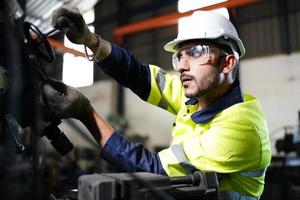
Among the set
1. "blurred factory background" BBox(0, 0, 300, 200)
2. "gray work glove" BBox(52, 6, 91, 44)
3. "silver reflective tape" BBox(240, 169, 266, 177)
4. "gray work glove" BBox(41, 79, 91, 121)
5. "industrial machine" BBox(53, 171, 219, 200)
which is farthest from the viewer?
"blurred factory background" BBox(0, 0, 300, 200)

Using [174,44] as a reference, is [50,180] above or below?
below

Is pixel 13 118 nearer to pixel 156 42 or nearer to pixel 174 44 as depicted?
pixel 174 44

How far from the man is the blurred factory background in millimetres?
1308

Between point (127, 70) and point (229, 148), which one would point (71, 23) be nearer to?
point (127, 70)

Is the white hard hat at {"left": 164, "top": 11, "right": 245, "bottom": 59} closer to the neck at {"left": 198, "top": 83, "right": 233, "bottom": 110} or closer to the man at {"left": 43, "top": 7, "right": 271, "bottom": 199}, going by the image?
the man at {"left": 43, "top": 7, "right": 271, "bottom": 199}

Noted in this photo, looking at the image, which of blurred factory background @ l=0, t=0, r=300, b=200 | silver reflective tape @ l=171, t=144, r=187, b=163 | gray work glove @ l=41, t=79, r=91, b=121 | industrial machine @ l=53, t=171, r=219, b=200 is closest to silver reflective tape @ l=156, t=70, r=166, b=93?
silver reflective tape @ l=171, t=144, r=187, b=163

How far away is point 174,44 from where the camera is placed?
5.06 feet

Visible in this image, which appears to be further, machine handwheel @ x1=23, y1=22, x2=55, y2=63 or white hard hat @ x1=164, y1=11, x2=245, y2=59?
white hard hat @ x1=164, y1=11, x2=245, y2=59

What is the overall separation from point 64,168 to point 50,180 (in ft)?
3.92

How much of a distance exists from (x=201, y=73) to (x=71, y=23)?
1.79ft

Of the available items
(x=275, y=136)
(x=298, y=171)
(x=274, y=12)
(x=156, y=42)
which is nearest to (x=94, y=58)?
(x=298, y=171)

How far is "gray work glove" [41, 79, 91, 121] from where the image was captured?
3.42 feet

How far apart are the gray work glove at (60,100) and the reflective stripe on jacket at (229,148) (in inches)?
14.0

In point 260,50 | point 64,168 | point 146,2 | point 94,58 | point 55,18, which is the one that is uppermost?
point 146,2
